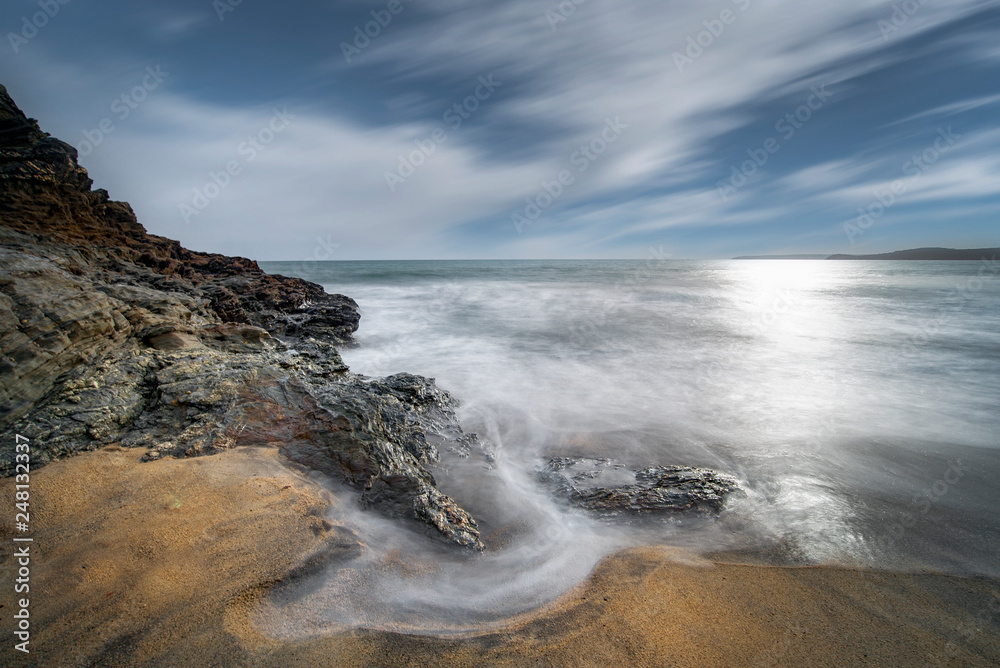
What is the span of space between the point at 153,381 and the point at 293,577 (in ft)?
9.10

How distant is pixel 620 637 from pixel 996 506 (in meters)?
4.10

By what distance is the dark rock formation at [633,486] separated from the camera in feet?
11.3

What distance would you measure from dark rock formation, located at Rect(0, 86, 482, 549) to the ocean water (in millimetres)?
508

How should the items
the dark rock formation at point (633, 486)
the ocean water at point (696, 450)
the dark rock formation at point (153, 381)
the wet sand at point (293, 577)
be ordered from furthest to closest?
the dark rock formation at point (633, 486)
the dark rock formation at point (153, 381)
the ocean water at point (696, 450)
the wet sand at point (293, 577)

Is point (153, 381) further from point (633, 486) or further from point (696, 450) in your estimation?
point (696, 450)

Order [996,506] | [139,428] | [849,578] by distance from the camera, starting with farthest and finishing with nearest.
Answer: [996,506]
[139,428]
[849,578]

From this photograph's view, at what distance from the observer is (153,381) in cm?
376

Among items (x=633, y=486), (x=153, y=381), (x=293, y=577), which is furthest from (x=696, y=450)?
(x=153, y=381)

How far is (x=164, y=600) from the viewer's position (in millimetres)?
1882

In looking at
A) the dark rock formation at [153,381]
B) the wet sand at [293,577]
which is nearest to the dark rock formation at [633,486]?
the wet sand at [293,577]

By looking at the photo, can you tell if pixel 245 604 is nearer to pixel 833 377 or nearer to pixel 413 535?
pixel 413 535

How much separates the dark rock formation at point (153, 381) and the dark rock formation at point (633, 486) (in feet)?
3.68

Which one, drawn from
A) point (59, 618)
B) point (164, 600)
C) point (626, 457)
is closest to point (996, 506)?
point (626, 457)

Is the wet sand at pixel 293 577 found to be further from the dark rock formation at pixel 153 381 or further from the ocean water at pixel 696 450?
the dark rock formation at pixel 153 381
